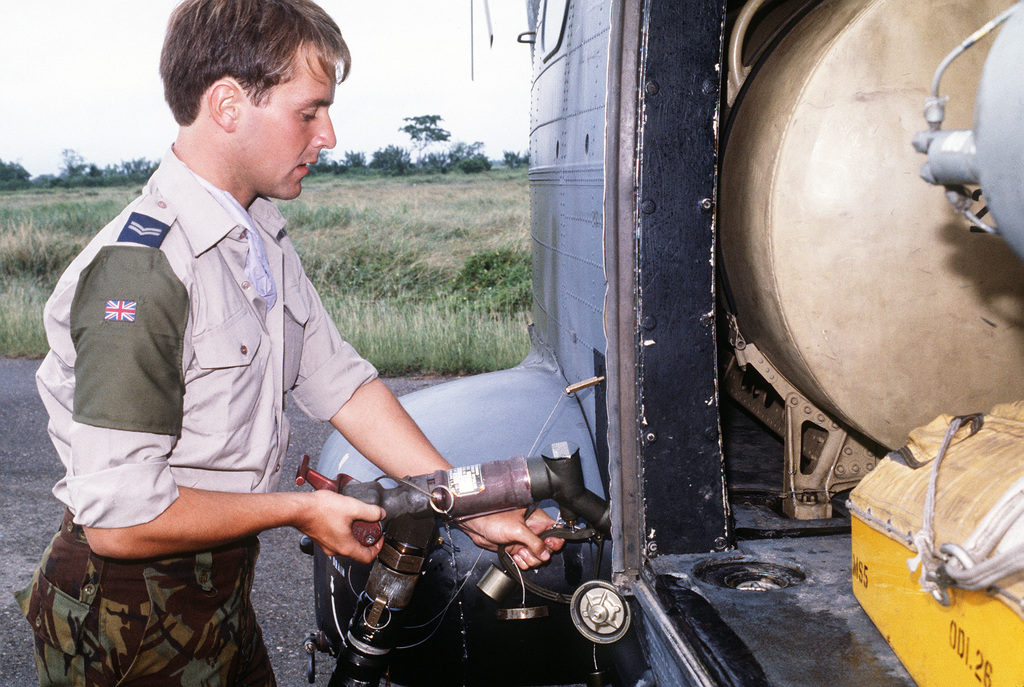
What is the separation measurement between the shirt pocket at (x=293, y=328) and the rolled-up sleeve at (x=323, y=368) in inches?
1.7

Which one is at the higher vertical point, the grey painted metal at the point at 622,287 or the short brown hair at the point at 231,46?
the short brown hair at the point at 231,46

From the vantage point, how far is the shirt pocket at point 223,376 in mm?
1763

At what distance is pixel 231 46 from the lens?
178cm

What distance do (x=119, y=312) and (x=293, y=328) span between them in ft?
2.25

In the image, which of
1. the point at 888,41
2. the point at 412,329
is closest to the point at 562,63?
the point at 888,41

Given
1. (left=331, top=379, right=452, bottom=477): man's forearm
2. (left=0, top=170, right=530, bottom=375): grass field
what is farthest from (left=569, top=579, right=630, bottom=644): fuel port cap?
(left=0, top=170, right=530, bottom=375): grass field

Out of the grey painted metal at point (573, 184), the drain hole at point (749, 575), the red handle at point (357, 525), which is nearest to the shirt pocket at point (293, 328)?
the red handle at point (357, 525)

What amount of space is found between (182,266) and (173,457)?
393 millimetres

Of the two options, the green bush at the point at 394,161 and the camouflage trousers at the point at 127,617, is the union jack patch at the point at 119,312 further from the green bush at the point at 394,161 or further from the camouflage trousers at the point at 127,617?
the green bush at the point at 394,161

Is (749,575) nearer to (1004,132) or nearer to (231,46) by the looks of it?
A: (1004,132)

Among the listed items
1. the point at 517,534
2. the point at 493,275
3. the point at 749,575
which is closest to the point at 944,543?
the point at 749,575

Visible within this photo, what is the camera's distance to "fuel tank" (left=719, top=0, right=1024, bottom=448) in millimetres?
1882

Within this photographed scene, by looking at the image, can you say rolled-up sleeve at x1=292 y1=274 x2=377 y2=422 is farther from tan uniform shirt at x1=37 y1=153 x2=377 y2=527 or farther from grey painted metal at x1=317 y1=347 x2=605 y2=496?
grey painted metal at x1=317 y1=347 x2=605 y2=496

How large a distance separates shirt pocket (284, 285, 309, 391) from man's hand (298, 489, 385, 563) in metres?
0.49
